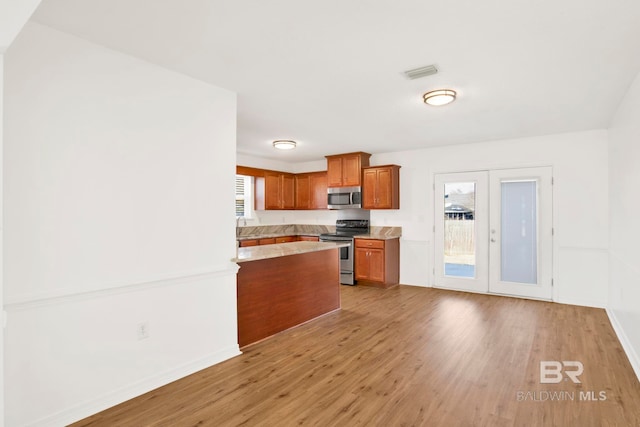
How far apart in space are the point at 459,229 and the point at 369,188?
1.76 metres

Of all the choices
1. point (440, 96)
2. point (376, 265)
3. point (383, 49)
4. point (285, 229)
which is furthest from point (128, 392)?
point (285, 229)

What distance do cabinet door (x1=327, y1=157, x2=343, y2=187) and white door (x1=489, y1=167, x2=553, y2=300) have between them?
2702 millimetres

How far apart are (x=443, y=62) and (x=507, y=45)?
1.47 feet

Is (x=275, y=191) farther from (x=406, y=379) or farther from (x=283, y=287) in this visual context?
(x=406, y=379)

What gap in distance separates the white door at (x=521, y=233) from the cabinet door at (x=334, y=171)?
270cm

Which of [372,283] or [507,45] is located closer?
[507,45]

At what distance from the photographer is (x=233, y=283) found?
3291mm

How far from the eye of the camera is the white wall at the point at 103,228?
2078 millimetres

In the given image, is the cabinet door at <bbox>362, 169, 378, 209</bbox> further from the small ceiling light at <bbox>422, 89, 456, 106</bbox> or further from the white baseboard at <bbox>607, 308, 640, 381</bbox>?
the white baseboard at <bbox>607, 308, 640, 381</bbox>

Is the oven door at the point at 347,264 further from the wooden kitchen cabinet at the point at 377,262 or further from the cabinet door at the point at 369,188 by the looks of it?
the cabinet door at the point at 369,188

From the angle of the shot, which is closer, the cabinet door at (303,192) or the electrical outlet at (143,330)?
the electrical outlet at (143,330)

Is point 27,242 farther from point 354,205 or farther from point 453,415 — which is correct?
point 354,205

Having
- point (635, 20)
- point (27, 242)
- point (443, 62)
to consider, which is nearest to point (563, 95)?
point (635, 20)

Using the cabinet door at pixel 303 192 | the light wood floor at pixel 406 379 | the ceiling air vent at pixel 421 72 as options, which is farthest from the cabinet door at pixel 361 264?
the ceiling air vent at pixel 421 72
